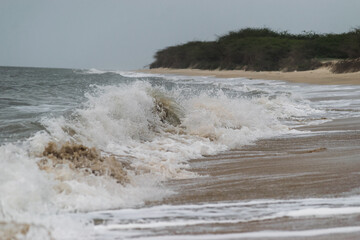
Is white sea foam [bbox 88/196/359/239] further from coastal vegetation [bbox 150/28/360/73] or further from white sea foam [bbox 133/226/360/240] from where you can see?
coastal vegetation [bbox 150/28/360/73]

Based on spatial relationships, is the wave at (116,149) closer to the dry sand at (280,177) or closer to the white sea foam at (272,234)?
the dry sand at (280,177)

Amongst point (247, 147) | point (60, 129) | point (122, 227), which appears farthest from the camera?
point (247, 147)

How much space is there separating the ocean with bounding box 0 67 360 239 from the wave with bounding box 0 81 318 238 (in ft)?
0.05

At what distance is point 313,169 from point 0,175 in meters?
3.02

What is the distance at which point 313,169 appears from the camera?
5.08m

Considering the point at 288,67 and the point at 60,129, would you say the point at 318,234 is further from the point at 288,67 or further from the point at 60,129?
the point at 288,67

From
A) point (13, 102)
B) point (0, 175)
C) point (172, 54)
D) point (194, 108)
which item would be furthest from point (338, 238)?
point (172, 54)

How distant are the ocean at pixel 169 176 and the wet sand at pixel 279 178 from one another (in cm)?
1

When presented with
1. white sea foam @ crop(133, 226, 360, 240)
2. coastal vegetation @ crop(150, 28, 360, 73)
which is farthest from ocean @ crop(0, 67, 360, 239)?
coastal vegetation @ crop(150, 28, 360, 73)

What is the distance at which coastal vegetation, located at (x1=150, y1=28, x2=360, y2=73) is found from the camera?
114 feet

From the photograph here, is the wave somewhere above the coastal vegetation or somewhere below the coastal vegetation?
below

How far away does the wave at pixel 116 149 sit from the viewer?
355cm

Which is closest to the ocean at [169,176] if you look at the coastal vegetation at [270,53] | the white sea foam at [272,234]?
the white sea foam at [272,234]

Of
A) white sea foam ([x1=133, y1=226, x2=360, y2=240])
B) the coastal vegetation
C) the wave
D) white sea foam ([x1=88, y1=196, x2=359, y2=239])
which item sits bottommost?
white sea foam ([x1=133, y1=226, x2=360, y2=240])
